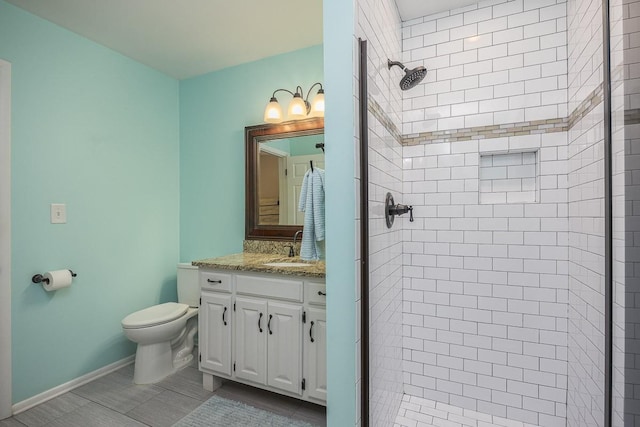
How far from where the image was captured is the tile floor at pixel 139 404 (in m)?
1.78

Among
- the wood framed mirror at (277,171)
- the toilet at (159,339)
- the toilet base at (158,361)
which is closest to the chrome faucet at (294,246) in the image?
the wood framed mirror at (277,171)

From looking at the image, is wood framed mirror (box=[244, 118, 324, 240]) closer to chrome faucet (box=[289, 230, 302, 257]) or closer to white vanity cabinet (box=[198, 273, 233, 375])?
chrome faucet (box=[289, 230, 302, 257])

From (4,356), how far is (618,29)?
131 inches

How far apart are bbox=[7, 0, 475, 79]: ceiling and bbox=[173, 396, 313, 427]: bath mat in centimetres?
252

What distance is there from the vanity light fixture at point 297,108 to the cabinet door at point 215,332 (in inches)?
54.3

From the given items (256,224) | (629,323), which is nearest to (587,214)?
(629,323)

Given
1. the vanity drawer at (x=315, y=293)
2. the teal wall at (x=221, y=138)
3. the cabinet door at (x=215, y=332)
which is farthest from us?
the teal wall at (x=221, y=138)

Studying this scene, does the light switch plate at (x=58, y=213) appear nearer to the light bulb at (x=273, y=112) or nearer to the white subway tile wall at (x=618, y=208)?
the light bulb at (x=273, y=112)

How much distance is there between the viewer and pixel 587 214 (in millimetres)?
1354

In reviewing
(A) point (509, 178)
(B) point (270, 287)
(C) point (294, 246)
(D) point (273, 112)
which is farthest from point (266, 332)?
(A) point (509, 178)

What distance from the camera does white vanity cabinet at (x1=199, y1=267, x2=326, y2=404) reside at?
1.73m

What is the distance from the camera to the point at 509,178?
5.70ft

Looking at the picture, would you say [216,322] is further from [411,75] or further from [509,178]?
[509,178]

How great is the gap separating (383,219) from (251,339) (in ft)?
3.83
